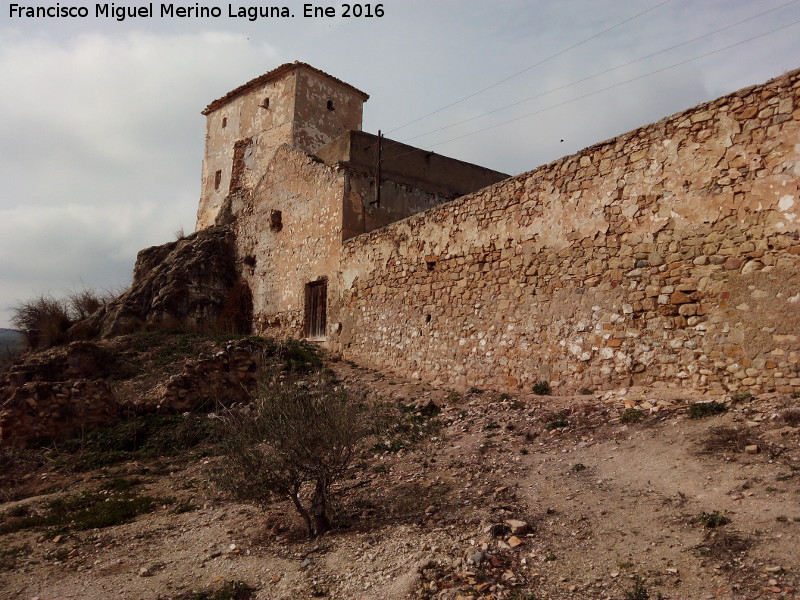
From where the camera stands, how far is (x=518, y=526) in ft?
14.7

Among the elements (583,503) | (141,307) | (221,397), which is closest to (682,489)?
(583,503)

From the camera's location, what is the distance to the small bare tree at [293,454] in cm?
530

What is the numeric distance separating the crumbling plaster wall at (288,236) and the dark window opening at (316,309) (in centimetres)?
19

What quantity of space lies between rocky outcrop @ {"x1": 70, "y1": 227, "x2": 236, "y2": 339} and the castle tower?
3152 millimetres

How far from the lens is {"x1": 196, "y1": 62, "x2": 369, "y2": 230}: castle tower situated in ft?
69.3

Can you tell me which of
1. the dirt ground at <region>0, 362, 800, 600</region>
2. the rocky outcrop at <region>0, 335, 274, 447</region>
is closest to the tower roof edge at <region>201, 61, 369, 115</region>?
the rocky outcrop at <region>0, 335, 274, 447</region>

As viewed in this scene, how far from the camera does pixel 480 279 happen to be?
9438mm

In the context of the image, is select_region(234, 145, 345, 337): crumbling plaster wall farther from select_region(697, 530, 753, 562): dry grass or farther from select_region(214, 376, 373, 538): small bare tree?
select_region(697, 530, 753, 562): dry grass

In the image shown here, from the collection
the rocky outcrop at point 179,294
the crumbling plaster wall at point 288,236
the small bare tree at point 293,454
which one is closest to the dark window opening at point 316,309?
the crumbling plaster wall at point 288,236

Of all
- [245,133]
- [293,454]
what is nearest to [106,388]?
[293,454]

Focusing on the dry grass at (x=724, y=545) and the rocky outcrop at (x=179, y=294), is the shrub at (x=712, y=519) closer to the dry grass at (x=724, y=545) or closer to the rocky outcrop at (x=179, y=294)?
the dry grass at (x=724, y=545)

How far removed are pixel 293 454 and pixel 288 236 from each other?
10789 millimetres

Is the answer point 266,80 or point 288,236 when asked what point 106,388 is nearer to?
point 288,236

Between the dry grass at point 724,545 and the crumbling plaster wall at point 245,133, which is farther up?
the crumbling plaster wall at point 245,133
